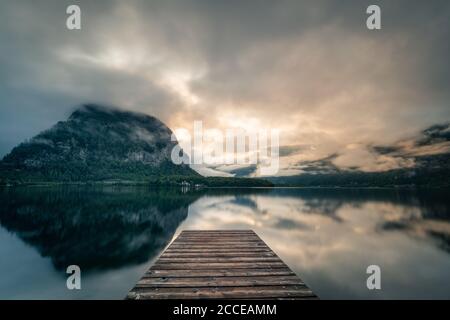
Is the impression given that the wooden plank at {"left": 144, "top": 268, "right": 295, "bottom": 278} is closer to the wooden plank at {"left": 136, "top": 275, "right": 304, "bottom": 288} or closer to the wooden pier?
the wooden pier

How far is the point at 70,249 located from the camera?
18.3 meters

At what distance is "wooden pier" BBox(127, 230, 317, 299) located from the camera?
295 inches

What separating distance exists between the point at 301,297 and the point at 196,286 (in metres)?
3.51

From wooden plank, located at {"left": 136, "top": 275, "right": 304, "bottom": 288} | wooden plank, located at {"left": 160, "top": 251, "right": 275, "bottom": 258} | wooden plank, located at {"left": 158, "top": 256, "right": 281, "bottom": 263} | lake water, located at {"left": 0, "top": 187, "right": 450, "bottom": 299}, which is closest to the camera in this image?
wooden plank, located at {"left": 136, "top": 275, "right": 304, "bottom": 288}

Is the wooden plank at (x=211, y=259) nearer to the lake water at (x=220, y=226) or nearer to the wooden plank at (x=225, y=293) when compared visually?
the wooden plank at (x=225, y=293)

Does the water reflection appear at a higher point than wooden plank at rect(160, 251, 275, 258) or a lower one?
lower

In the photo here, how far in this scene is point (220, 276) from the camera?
29.3 ft

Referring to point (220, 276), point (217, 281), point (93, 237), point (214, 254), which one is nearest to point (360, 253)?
point (214, 254)

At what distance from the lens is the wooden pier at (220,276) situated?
750cm

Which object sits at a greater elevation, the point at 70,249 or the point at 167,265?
the point at 167,265

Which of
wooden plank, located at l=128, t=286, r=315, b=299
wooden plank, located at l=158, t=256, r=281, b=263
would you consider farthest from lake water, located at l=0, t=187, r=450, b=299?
wooden plank, located at l=128, t=286, r=315, b=299

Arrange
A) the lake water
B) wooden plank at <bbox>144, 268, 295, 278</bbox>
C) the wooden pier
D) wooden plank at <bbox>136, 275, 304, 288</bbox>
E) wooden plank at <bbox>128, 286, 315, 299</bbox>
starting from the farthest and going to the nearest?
the lake water
wooden plank at <bbox>144, 268, 295, 278</bbox>
wooden plank at <bbox>136, 275, 304, 288</bbox>
the wooden pier
wooden plank at <bbox>128, 286, 315, 299</bbox>
